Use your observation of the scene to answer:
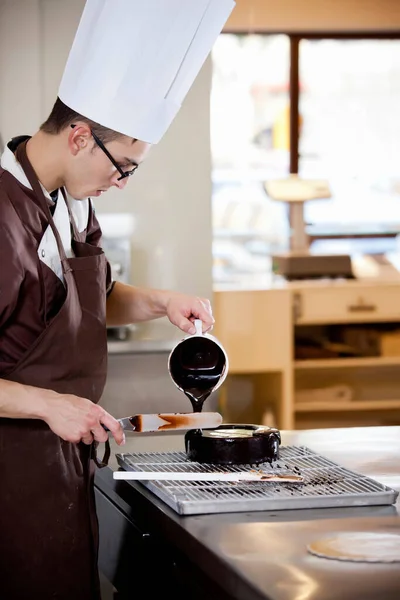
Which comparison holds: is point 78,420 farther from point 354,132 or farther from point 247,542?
point 354,132

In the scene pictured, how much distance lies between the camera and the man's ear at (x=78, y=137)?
1.92 metres

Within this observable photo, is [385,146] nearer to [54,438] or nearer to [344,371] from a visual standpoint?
[344,371]

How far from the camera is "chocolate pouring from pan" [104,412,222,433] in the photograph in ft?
5.66

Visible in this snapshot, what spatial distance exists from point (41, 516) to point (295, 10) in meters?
4.95

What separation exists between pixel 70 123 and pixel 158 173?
2.11m

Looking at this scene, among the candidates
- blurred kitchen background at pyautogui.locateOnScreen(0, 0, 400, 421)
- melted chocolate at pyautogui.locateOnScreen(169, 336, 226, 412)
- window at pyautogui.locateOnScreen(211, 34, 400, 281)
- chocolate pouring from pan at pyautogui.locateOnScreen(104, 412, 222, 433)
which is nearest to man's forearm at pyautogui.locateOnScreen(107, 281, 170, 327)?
melted chocolate at pyautogui.locateOnScreen(169, 336, 226, 412)

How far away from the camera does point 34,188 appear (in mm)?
1901

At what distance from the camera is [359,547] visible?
132cm

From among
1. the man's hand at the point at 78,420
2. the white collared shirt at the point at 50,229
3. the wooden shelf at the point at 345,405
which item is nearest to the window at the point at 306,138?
the wooden shelf at the point at 345,405

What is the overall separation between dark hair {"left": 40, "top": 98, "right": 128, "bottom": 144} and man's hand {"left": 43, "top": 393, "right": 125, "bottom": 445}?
546 millimetres

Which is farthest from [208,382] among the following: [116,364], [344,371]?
[344,371]

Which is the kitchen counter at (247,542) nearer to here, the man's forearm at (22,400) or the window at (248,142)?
the man's forearm at (22,400)

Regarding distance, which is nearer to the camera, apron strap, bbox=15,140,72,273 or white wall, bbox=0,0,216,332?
apron strap, bbox=15,140,72,273

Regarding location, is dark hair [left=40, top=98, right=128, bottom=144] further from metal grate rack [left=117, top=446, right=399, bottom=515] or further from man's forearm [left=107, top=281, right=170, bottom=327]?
metal grate rack [left=117, top=446, right=399, bottom=515]
